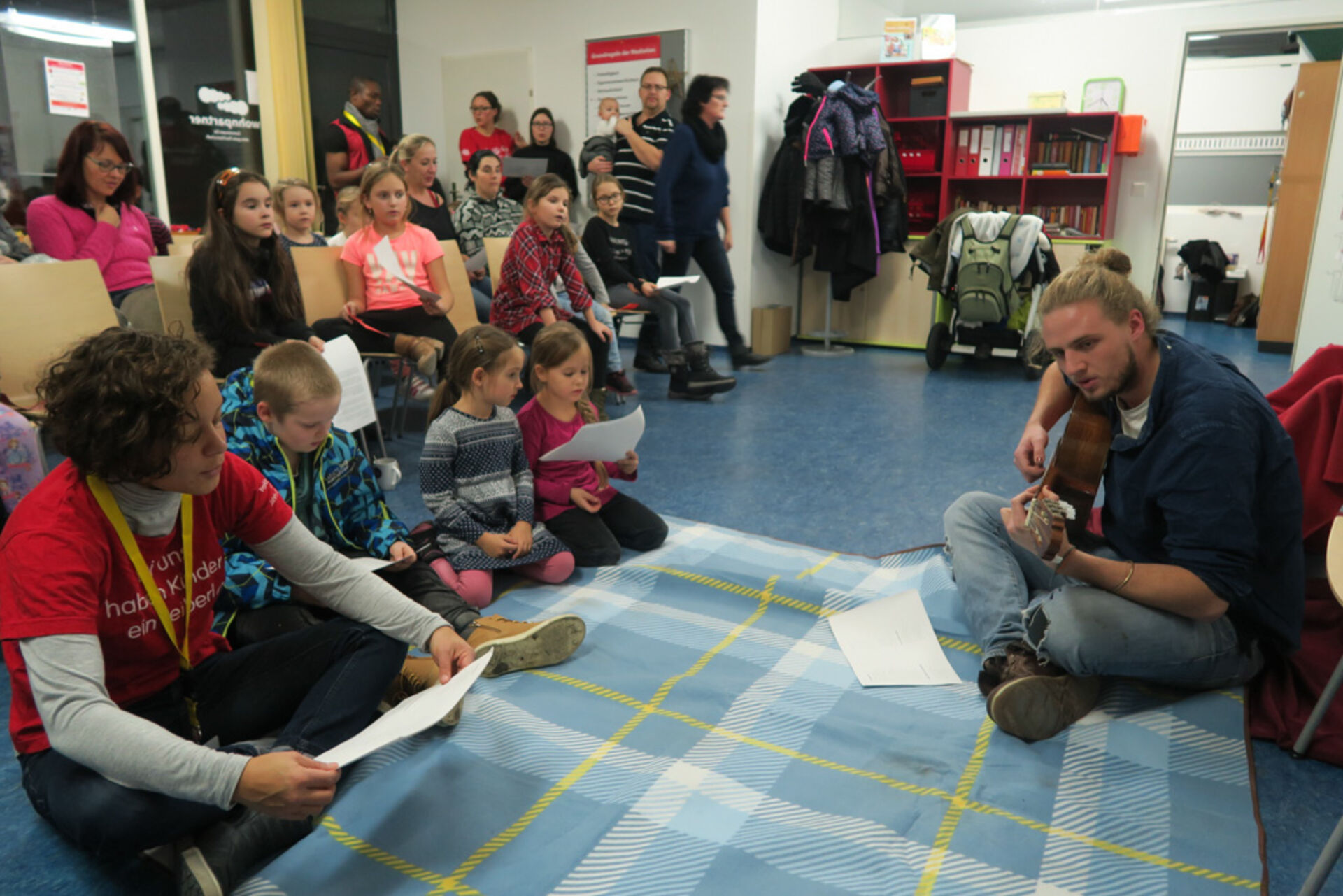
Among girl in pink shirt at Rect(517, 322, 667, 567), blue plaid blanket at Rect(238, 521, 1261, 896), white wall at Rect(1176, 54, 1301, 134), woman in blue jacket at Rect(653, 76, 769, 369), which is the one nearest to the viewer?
blue plaid blanket at Rect(238, 521, 1261, 896)

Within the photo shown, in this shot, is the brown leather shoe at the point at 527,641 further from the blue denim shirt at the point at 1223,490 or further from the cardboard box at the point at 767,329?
the cardboard box at the point at 767,329

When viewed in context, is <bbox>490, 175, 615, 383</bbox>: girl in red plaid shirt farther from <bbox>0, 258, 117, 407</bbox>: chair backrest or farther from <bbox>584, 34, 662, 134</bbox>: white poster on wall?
<bbox>584, 34, 662, 134</bbox>: white poster on wall

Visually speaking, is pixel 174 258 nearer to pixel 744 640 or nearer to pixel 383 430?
pixel 383 430

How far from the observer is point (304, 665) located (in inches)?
59.4

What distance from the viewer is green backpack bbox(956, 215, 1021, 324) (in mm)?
5199

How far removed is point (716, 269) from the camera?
18.1ft

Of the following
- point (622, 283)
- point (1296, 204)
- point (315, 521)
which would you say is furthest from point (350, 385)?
point (1296, 204)

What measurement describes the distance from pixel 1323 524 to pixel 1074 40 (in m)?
5.33

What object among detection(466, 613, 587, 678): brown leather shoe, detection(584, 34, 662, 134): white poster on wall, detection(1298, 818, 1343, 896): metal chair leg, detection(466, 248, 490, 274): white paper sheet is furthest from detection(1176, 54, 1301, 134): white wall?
detection(1298, 818, 1343, 896): metal chair leg

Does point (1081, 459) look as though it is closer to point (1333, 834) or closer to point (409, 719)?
point (1333, 834)

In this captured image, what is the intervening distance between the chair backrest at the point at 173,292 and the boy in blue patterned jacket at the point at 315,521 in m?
1.26

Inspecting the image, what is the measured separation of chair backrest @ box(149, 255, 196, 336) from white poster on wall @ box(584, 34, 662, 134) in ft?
12.0

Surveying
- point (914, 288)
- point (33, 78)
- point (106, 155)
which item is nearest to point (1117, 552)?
point (106, 155)

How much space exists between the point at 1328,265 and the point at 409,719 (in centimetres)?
459
